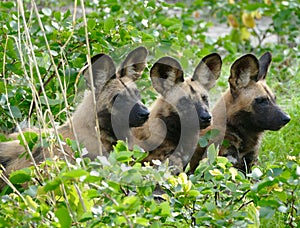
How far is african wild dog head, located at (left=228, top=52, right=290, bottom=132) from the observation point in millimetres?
5367

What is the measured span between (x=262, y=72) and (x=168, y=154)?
1.08 m

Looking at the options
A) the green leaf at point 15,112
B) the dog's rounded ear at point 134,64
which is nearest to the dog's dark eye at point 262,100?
the dog's rounded ear at point 134,64

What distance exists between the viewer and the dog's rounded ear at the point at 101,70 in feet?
15.3

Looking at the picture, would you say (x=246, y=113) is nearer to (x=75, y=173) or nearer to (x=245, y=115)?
(x=245, y=115)

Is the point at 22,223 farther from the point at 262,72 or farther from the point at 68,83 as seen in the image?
the point at 262,72

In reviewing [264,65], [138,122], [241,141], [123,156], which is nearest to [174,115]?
[138,122]

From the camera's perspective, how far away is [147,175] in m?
3.02

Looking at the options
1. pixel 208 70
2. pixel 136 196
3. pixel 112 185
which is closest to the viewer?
pixel 112 185

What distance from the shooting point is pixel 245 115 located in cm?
545

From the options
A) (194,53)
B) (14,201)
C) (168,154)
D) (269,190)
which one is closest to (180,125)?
(168,154)

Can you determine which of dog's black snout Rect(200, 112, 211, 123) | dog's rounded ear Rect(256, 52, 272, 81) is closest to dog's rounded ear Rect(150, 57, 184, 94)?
dog's black snout Rect(200, 112, 211, 123)

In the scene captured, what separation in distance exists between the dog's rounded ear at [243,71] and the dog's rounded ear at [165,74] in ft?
1.62

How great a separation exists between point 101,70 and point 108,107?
9.4 inches

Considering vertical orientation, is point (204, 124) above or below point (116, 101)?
below
